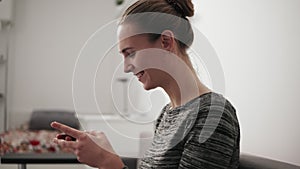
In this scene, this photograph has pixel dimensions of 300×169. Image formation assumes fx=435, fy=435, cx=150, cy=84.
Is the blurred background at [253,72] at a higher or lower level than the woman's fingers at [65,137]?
higher

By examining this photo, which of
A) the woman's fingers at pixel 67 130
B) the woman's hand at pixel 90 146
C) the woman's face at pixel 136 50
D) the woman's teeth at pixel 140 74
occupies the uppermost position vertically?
the woman's face at pixel 136 50

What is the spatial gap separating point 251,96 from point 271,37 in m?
0.22

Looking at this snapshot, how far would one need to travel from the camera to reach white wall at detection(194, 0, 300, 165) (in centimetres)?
106

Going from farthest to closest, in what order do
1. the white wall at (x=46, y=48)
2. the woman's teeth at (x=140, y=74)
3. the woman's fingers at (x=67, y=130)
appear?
the white wall at (x=46, y=48), the woman's teeth at (x=140, y=74), the woman's fingers at (x=67, y=130)

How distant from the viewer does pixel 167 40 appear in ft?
2.77

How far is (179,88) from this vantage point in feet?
3.14

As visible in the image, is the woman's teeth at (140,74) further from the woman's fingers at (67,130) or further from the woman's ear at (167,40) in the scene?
the woman's fingers at (67,130)

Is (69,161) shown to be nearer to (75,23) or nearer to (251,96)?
(251,96)

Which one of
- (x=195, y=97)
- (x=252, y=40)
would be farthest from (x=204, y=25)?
(x=195, y=97)

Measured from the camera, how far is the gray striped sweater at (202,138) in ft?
2.62

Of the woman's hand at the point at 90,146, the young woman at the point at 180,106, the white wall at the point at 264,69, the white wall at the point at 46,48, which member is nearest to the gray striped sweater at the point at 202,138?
the young woman at the point at 180,106

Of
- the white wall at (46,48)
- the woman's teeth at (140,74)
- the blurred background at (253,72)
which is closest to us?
the woman's teeth at (140,74)

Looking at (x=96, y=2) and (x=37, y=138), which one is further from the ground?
(x=96, y=2)

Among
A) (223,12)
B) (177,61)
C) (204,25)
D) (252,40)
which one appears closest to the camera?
(177,61)
